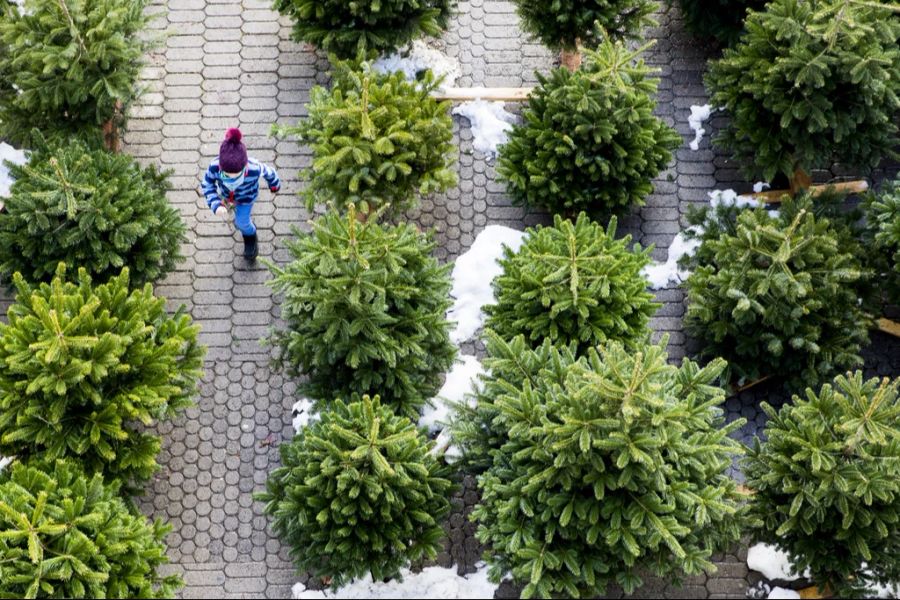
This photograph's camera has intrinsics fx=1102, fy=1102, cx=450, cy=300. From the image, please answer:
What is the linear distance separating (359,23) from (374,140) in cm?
178

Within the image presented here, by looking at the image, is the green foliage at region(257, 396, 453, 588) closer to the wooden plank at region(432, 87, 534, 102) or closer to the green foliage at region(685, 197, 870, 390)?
the green foliage at region(685, 197, 870, 390)

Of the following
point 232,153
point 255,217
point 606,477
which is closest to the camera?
point 606,477

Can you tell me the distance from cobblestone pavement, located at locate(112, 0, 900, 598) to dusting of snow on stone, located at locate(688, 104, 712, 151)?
0.08 meters

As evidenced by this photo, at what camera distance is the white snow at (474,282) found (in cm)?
1016

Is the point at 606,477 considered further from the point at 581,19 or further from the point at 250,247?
the point at 581,19

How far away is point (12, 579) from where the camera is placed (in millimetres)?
7230

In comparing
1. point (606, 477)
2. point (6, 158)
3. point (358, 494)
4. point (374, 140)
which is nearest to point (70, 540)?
point (358, 494)

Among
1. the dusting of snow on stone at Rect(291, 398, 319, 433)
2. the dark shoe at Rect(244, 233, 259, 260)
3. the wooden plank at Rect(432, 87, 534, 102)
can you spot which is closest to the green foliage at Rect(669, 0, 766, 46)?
the wooden plank at Rect(432, 87, 534, 102)

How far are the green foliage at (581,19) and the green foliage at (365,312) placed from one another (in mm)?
2684

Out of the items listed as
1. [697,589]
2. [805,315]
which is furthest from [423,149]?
[697,589]

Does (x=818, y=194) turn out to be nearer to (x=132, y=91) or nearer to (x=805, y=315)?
(x=805, y=315)

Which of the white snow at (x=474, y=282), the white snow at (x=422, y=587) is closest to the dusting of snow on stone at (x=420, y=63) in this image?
the white snow at (x=474, y=282)

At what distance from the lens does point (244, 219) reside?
32.4 ft

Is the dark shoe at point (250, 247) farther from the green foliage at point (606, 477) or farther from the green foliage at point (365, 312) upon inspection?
the green foliage at point (606, 477)
